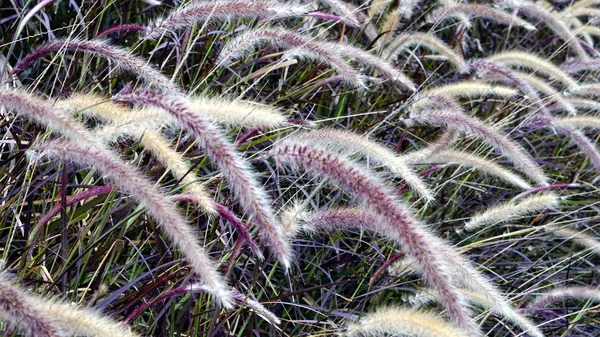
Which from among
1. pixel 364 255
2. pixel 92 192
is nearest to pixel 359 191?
pixel 92 192

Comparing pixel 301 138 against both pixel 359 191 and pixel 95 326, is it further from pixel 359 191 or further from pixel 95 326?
pixel 95 326

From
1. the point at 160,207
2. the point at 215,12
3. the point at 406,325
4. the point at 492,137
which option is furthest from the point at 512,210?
the point at 160,207

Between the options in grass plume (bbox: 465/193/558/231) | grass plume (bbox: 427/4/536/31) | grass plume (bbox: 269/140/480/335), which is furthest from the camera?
grass plume (bbox: 427/4/536/31)

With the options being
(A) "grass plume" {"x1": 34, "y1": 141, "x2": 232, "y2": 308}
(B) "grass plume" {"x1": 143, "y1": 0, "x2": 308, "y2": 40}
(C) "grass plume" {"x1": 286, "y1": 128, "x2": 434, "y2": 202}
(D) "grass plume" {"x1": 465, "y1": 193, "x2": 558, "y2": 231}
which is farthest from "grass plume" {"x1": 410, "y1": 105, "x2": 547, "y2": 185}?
(A) "grass plume" {"x1": 34, "y1": 141, "x2": 232, "y2": 308}

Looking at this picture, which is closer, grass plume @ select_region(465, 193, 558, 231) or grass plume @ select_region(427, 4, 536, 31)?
grass plume @ select_region(465, 193, 558, 231)

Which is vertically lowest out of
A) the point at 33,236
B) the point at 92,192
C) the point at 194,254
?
the point at 33,236

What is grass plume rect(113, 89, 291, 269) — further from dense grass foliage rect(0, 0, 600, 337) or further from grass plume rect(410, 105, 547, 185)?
grass plume rect(410, 105, 547, 185)

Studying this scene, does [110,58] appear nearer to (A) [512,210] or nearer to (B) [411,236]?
(B) [411,236]

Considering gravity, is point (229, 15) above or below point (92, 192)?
above
